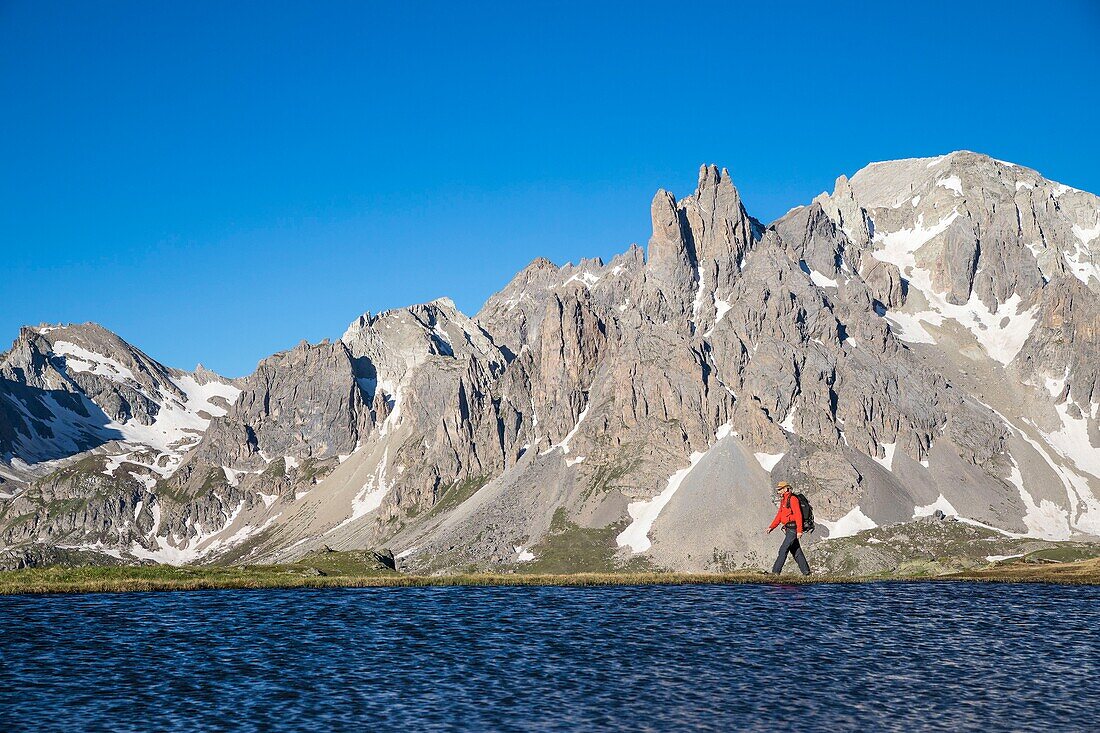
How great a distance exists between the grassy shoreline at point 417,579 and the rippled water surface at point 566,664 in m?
11.4

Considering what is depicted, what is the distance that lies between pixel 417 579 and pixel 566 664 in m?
45.5

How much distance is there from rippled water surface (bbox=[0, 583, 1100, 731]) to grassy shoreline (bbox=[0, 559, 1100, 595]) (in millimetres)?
11381

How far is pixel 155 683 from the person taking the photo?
3703cm

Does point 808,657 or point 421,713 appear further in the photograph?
point 808,657

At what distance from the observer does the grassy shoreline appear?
7256 cm

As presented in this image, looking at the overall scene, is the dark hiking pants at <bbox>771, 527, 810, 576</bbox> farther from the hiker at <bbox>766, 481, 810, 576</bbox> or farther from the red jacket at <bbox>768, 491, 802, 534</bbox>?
the red jacket at <bbox>768, 491, 802, 534</bbox>

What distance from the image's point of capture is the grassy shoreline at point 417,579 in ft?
238

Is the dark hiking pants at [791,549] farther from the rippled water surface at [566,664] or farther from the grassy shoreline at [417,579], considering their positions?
the rippled water surface at [566,664]

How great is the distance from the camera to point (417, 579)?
83.2 m

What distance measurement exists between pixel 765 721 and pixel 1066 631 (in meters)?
23.9

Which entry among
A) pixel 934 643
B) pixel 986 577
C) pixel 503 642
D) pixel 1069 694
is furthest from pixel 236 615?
pixel 986 577

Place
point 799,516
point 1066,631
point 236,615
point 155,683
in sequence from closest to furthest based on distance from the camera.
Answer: point 155,683, point 1066,631, point 236,615, point 799,516

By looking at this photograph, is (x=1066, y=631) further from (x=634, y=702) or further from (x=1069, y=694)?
(x=634, y=702)

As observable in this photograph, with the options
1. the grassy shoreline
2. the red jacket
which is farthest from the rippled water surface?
the grassy shoreline
